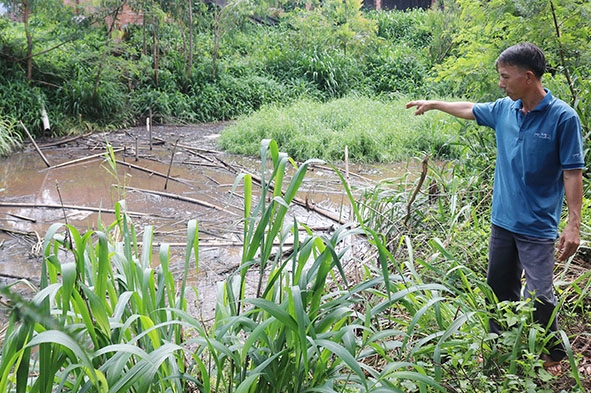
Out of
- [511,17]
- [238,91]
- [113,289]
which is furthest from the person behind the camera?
[238,91]

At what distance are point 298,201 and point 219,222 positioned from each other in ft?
Result: 3.05

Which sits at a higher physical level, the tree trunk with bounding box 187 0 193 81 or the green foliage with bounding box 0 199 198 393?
the tree trunk with bounding box 187 0 193 81

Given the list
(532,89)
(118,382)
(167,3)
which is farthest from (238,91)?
(118,382)

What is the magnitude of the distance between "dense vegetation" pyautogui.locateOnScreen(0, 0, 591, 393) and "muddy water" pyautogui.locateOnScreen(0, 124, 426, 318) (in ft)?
1.12

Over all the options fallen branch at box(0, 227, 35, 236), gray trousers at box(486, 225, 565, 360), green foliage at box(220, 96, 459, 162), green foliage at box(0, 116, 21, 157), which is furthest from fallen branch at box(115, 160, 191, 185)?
gray trousers at box(486, 225, 565, 360)

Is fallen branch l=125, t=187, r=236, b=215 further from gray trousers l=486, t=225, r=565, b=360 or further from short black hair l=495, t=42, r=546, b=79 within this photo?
short black hair l=495, t=42, r=546, b=79

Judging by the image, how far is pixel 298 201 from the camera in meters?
6.20

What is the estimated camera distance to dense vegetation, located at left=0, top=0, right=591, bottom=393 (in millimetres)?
2002

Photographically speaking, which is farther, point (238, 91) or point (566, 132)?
point (238, 91)

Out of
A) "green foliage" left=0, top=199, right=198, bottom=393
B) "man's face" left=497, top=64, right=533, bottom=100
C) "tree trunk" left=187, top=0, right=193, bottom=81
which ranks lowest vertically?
"green foliage" left=0, top=199, right=198, bottom=393

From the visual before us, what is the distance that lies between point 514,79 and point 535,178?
46cm

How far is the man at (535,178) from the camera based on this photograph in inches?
100

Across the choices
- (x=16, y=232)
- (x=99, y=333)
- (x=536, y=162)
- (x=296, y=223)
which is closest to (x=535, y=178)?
(x=536, y=162)

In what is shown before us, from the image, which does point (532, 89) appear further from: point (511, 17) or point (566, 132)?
point (511, 17)
